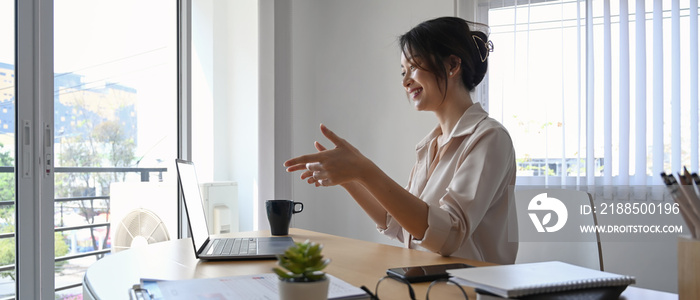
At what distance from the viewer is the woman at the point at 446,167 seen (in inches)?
43.6

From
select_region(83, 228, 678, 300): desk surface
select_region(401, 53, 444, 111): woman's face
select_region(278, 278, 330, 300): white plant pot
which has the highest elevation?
select_region(401, 53, 444, 111): woman's face

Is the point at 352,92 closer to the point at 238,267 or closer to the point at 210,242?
the point at 210,242

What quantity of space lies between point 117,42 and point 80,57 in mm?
330

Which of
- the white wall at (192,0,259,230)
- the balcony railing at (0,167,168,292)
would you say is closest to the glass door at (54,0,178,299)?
the balcony railing at (0,167,168,292)

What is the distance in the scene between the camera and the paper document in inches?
26.8

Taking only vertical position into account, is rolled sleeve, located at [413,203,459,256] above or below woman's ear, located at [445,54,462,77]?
below

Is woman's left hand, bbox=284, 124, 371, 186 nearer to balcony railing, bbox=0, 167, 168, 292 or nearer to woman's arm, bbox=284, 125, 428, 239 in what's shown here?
woman's arm, bbox=284, 125, 428, 239

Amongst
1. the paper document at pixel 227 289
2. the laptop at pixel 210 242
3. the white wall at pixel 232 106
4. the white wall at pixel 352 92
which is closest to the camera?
the paper document at pixel 227 289

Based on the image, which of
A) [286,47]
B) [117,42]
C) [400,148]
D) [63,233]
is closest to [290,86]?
[286,47]

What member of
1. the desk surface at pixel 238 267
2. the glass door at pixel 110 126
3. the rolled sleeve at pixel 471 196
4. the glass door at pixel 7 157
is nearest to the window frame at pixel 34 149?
the glass door at pixel 7 157

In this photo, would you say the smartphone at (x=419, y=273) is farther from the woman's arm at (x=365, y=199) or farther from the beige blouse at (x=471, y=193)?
the woman's arm at (x=365, y=199)

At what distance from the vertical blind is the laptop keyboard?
1.88 metres

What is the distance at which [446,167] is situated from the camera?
1.37 m

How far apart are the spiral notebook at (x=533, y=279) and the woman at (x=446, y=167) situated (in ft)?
1.11
